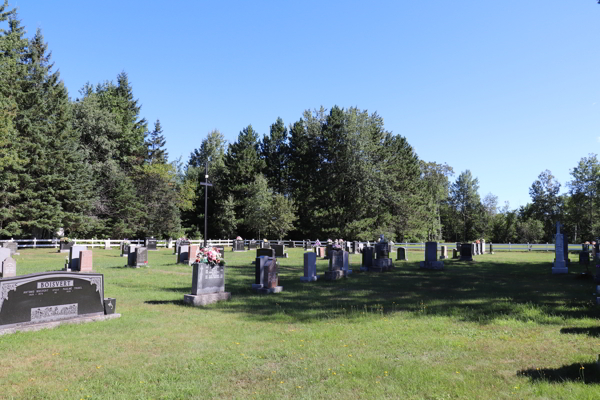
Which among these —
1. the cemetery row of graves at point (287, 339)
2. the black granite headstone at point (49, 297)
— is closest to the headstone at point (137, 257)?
the cemetery row of graves at point (287, 339)

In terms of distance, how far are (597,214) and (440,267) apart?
5665 cm

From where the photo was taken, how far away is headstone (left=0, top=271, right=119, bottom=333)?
739 cm

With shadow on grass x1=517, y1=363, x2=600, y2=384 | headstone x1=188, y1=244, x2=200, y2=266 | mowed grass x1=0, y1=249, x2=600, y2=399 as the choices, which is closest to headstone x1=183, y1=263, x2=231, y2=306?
mowed grass x1=0, y1=249, x2=600, y2=399

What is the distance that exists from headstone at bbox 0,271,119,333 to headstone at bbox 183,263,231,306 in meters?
2.40

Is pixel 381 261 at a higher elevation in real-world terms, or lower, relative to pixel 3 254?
lower

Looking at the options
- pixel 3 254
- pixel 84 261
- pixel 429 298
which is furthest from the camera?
pixel 84 261

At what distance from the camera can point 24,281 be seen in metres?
7.59

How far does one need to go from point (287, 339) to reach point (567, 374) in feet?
14.0

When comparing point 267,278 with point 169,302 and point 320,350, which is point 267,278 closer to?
point 169,302

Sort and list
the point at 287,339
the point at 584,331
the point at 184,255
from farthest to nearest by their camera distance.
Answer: the point at 184,255 < the point at 584,331 < the point at 287,339

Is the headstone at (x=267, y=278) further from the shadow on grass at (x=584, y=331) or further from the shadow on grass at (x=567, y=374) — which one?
the shadow on grass at (x=567, y=374)

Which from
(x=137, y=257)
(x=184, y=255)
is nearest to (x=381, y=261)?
(x=184, y=255)

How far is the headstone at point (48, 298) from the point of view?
7391 millimetres

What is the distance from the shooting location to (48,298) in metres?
Result: 7.87
